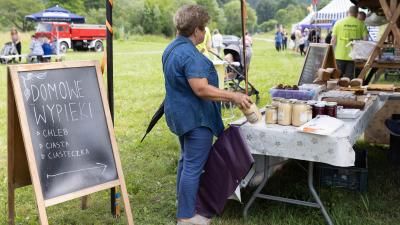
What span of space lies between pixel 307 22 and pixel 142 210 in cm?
2520

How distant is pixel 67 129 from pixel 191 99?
0.82 metres

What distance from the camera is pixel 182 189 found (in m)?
3.16

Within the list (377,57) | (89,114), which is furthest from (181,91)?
(377,57)

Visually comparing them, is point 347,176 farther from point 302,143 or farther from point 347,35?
point 347,35

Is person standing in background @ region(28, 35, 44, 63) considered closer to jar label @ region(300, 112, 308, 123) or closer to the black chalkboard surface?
the black chalkboard surface

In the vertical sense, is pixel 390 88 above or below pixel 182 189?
above

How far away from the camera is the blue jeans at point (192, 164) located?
3074mm

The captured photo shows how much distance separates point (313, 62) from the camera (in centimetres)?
552

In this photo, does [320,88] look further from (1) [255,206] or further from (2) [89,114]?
(2) [89,114]

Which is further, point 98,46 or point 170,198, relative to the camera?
point 98,46

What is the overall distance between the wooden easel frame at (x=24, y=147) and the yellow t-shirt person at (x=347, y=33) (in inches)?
208

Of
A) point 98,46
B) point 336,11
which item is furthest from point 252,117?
point 98,46

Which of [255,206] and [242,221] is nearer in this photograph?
[242,221]

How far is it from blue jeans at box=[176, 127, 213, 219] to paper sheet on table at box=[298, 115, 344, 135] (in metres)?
0.64
